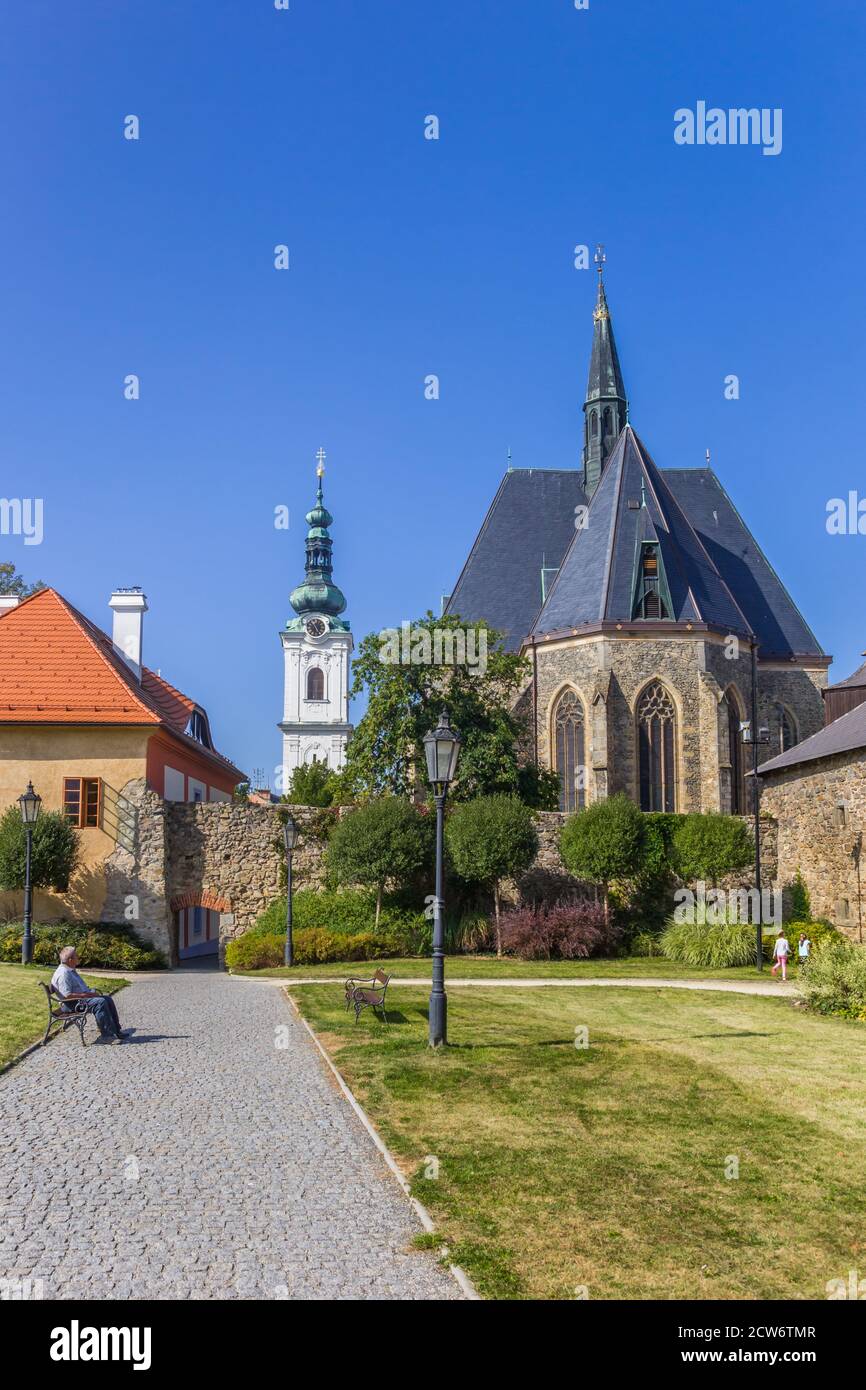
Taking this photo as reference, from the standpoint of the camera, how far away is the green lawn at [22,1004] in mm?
12230

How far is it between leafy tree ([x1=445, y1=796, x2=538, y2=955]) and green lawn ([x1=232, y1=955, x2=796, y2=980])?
7.18ft

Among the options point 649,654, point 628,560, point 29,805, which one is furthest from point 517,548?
point 29,805

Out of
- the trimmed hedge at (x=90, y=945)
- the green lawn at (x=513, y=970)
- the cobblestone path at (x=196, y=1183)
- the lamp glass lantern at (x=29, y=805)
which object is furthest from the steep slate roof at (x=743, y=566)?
the cobblestone path at (x=196, y=1183)

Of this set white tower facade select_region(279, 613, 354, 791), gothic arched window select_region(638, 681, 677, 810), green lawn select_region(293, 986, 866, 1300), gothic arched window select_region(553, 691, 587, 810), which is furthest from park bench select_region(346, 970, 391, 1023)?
white tower facade select_region(279, 613, 354, 791)

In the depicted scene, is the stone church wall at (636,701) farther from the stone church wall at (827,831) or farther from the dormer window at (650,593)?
the stone church wall at (827,831)

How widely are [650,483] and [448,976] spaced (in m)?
26.5

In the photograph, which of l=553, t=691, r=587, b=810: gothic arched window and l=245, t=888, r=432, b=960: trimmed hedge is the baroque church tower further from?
l=245, t=888, r=432, b=960: trimmed hedge

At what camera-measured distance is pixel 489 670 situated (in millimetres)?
33344

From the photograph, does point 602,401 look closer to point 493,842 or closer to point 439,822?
point 493,842

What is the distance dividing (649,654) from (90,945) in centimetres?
2301

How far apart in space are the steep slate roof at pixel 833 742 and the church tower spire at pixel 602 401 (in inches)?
1050
